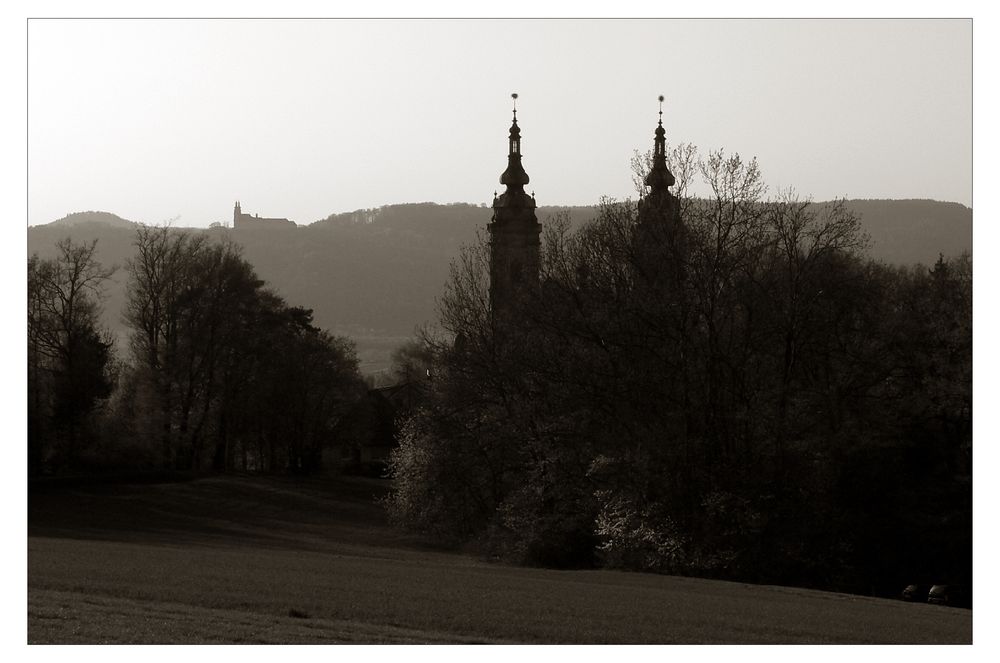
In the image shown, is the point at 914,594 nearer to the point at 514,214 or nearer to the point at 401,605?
the point at 401,605

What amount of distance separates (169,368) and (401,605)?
4627 cm

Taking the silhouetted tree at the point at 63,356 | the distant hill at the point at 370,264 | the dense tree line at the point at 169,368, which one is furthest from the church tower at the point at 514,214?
the distant hill at the point at 370,264

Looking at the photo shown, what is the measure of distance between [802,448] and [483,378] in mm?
12738

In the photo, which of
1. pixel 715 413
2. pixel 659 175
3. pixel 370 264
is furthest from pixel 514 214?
pixel 370 264

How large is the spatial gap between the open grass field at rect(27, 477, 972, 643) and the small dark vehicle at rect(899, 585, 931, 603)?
799 centimetres

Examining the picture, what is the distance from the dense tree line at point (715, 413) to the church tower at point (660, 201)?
0.68ft

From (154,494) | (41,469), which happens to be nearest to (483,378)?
(154,494)

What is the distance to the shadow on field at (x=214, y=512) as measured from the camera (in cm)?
4698

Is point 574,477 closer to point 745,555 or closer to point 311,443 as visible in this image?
point 745,555

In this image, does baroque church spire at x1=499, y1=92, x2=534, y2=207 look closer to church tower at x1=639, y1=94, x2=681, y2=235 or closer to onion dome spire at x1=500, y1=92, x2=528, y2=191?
onion dome spire at x1=500, y1=92, x2=528, y2=191

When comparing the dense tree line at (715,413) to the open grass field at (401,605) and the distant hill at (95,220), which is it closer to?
the open grass field at (401,605)

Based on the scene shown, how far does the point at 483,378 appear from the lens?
44625 mm

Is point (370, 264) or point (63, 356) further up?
point (370, 264)

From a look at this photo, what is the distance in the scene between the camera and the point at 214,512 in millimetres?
57781
